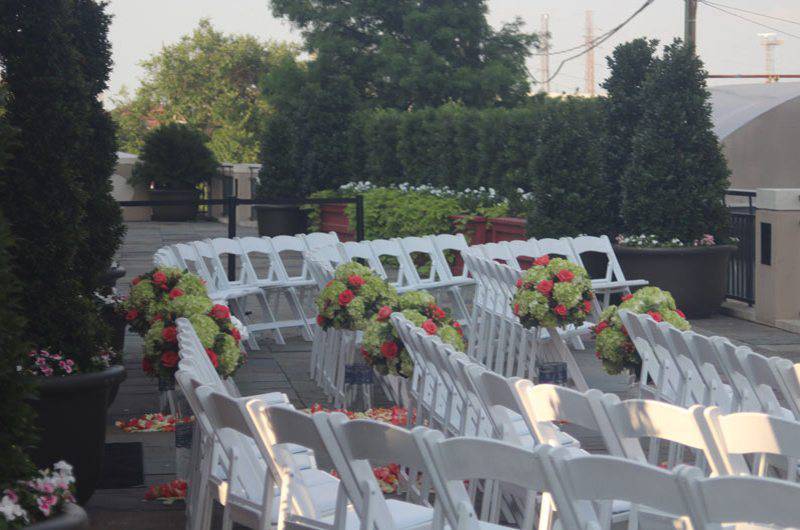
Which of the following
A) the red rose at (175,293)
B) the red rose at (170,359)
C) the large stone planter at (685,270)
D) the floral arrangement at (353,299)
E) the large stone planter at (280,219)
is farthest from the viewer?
the large stone planter at (280,219)

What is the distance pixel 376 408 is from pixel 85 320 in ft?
10.3

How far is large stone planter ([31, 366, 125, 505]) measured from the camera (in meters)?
5.38

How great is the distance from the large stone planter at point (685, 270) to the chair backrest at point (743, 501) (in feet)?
34.8

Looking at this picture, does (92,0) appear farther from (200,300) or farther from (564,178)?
(564,178)

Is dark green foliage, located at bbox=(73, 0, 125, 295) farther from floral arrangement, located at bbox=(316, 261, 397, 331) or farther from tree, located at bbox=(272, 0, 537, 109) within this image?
tree, located at bbox=(272, 0, 537, 109)

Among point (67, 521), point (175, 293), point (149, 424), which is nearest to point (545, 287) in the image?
point (175, 293)

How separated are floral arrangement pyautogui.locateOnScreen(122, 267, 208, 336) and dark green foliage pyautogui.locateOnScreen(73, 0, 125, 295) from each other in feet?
1.04

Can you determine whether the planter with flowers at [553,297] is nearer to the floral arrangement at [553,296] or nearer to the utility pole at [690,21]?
the floral arrangement at [553,296]

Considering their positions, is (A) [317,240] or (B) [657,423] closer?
(B) [657,423]

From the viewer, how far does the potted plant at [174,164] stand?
3366 cm

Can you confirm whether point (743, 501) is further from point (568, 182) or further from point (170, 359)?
point (568, 182)

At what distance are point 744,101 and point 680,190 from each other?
10934mm

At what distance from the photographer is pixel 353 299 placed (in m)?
8.17

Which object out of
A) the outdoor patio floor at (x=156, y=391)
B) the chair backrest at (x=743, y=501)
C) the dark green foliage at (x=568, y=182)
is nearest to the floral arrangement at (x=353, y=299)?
the outdoor patio floor at (x=156, y=391)
